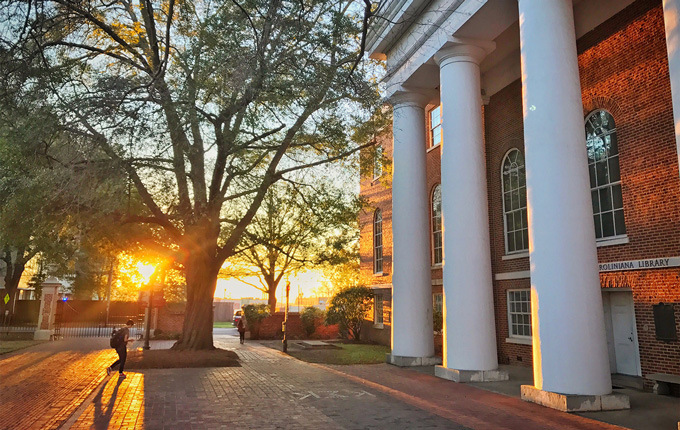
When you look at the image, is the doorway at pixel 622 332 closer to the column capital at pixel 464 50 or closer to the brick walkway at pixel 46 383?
the column capital at pixel 464 50

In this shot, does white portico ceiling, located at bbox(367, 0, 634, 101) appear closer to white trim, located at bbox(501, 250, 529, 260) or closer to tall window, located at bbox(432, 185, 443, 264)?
tall window, located at bbox(432, 185, 443, 264)

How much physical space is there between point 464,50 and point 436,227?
8.70 metres

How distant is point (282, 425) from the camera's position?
745cm

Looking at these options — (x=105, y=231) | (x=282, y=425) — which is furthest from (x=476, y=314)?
(x=105, y=231)

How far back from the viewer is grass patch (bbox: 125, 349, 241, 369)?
1466cm

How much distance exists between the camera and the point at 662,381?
10031mm

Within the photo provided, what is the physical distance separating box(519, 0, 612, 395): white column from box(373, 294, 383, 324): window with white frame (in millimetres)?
15924

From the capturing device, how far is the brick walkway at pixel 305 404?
25.0 ft

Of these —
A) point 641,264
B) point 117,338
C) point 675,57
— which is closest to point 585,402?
point 641,264

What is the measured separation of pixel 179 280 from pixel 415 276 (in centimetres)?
3633

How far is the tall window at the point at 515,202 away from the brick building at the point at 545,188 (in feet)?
0.16

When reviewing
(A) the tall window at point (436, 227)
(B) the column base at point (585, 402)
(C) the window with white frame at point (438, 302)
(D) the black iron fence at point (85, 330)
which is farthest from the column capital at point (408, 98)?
(D) the black iron fence at point (85, 330)

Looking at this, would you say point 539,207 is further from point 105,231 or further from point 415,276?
point 105,231

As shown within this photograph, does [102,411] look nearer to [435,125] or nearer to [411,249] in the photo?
[411,249]
